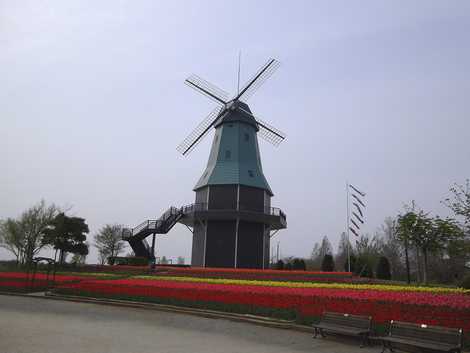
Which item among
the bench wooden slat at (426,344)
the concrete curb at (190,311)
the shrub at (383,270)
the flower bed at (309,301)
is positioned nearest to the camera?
A: the bench wooden slat at (426,344)

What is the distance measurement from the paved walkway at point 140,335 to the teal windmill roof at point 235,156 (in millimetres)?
21166

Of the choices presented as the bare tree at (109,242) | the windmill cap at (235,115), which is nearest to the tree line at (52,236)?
the bare tree at (109,242)

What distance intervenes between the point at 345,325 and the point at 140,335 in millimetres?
5309

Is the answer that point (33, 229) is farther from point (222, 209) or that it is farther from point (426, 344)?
point (426, 344)

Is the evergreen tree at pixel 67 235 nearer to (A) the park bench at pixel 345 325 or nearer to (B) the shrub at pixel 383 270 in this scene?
(B) the shrub at pixel 383 270

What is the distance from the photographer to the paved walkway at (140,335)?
8.48m

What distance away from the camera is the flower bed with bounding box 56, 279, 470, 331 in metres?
9.36

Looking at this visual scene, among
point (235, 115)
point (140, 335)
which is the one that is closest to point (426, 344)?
point (140, 335)

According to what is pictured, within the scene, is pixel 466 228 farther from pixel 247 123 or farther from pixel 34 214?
pixel 34 214

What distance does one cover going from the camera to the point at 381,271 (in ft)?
91.1

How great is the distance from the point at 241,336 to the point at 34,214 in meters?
39.3

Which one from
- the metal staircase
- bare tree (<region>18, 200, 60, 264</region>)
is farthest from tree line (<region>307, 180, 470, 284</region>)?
bare tree (<region>18, 200, 60, 264</region>)

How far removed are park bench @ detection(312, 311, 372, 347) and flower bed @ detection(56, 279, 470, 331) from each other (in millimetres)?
655

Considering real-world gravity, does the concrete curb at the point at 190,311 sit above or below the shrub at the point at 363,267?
below
